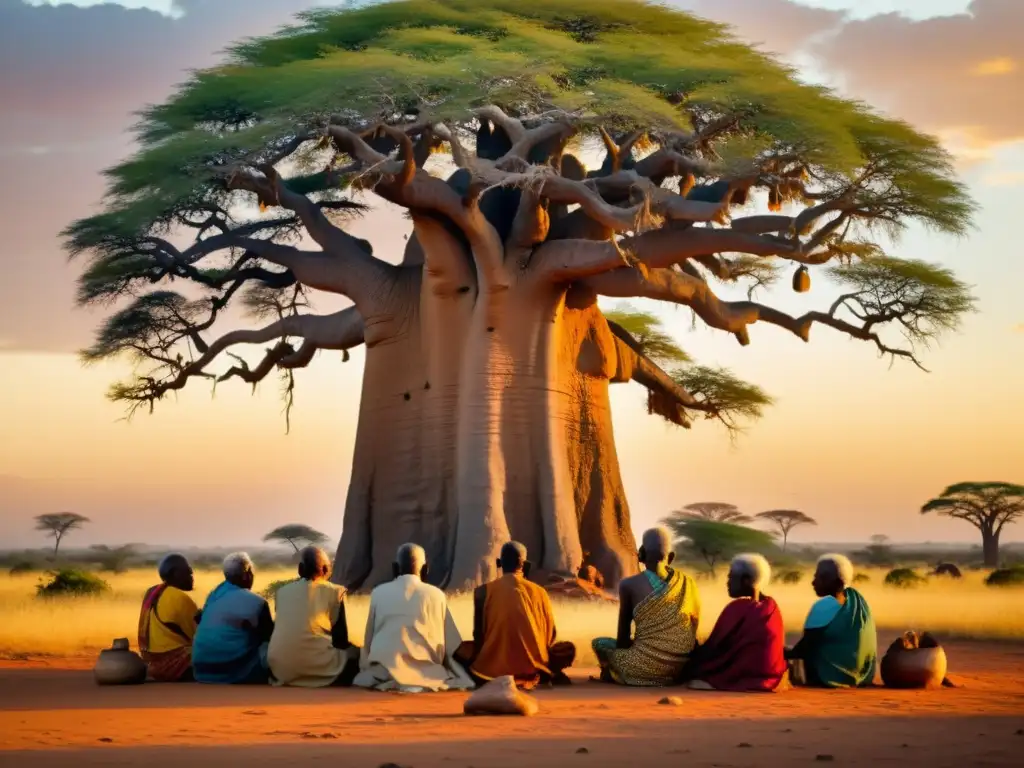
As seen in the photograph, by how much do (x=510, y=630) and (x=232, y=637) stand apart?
1.72 m

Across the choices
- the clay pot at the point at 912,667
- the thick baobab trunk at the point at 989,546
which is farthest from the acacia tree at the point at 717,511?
the clay pot at the point at 912,667

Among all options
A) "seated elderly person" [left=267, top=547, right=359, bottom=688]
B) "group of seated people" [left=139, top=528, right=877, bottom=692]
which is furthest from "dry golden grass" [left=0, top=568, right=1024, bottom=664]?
"seated elderly person" [left=267, top=547, right=359, bottom=688]

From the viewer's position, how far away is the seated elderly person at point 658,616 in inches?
379

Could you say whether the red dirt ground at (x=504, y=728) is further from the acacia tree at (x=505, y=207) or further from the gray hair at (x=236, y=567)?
the acacia tree at (x=505, y=207)

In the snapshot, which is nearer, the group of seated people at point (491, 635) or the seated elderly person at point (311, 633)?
the group of seated people at point (491, 635)

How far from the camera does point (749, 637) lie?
9461mm

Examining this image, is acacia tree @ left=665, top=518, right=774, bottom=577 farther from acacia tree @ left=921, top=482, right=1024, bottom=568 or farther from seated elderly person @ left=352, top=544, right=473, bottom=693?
seated elderly person @ left=352, top=544, right=473, bottom=693

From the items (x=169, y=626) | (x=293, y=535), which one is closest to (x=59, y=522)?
(x=293, y=535)

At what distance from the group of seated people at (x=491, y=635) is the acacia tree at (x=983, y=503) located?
27083 millimetres

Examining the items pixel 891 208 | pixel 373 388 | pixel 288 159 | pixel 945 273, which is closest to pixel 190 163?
pixel 288 159

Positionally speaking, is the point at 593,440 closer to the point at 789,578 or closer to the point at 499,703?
the point at 499,703

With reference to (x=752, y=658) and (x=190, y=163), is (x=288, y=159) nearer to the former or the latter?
(x=190, y=163)

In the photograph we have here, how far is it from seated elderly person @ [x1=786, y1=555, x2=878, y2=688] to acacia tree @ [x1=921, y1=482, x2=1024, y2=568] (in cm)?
2691

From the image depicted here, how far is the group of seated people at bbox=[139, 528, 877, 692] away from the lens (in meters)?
9.36
